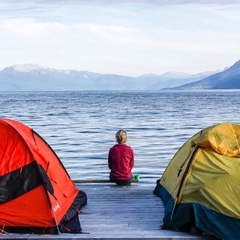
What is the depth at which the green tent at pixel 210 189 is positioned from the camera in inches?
359

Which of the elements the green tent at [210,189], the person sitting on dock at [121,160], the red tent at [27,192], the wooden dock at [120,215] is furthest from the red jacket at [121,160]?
the red tent at [27,192]

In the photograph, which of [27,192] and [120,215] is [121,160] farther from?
[27,192]

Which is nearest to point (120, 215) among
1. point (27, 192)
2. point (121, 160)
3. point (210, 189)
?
point (27, 192)

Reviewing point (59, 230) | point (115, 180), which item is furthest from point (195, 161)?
point (115, 180)

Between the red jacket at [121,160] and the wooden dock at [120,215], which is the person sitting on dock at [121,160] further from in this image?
the wooden dock at [120,215]

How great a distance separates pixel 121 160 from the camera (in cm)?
1339

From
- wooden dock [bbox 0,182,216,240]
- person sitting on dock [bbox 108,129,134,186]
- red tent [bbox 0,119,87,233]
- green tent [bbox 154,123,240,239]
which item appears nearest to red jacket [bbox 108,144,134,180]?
person sitting on dock [bbox 108,129,134,186]

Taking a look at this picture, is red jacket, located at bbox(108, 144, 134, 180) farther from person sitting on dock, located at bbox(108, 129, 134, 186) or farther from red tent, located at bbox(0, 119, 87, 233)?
red tent, located at bbox(0, 119, 87, 233)

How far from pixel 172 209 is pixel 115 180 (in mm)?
4051

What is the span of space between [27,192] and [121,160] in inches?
160

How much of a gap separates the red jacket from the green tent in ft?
8.32

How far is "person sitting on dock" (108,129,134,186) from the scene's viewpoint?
44.0ft

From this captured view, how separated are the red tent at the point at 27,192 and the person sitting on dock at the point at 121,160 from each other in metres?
3.08

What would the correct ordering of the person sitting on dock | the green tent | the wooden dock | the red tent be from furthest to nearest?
the person sitting on dock → the red tent → the wooden dock → the green tent
